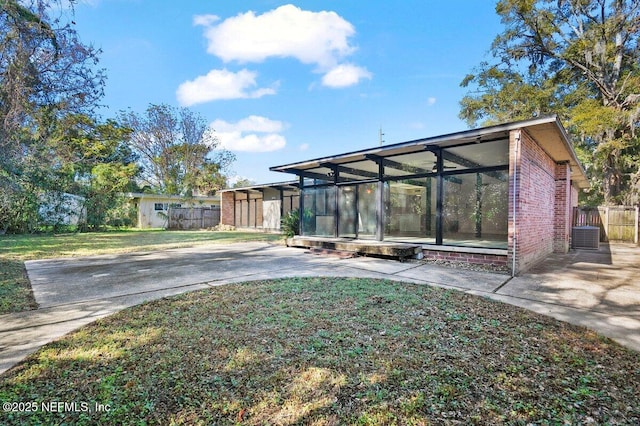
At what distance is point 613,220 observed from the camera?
12297 millimetres

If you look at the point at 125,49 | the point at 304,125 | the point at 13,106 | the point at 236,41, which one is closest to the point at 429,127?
the point at 304,125

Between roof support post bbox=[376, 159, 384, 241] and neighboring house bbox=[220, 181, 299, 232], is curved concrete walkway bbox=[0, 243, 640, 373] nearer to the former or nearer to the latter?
roof support post bbox=[376, 159, 384, 241]

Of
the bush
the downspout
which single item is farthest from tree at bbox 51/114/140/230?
the downspout

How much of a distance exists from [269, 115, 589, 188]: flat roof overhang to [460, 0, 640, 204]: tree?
786cm

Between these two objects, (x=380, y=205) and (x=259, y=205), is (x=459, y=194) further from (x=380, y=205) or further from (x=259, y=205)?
(x=259, y=205)

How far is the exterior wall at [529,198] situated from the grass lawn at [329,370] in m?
3.08

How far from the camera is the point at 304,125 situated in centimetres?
2198

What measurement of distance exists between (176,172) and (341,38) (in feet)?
58.6

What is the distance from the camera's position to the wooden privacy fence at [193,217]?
20797 millimetres

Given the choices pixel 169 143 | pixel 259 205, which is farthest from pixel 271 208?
pixel 169 143

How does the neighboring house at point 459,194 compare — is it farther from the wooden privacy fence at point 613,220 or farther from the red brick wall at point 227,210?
the red brick wall at point 227,210

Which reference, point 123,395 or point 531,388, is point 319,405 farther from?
point 531,388

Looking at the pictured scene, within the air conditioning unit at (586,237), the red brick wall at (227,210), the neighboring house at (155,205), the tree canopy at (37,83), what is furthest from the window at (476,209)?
the neighboring house at (155,205)

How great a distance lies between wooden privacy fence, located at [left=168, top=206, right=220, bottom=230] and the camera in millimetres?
20797
